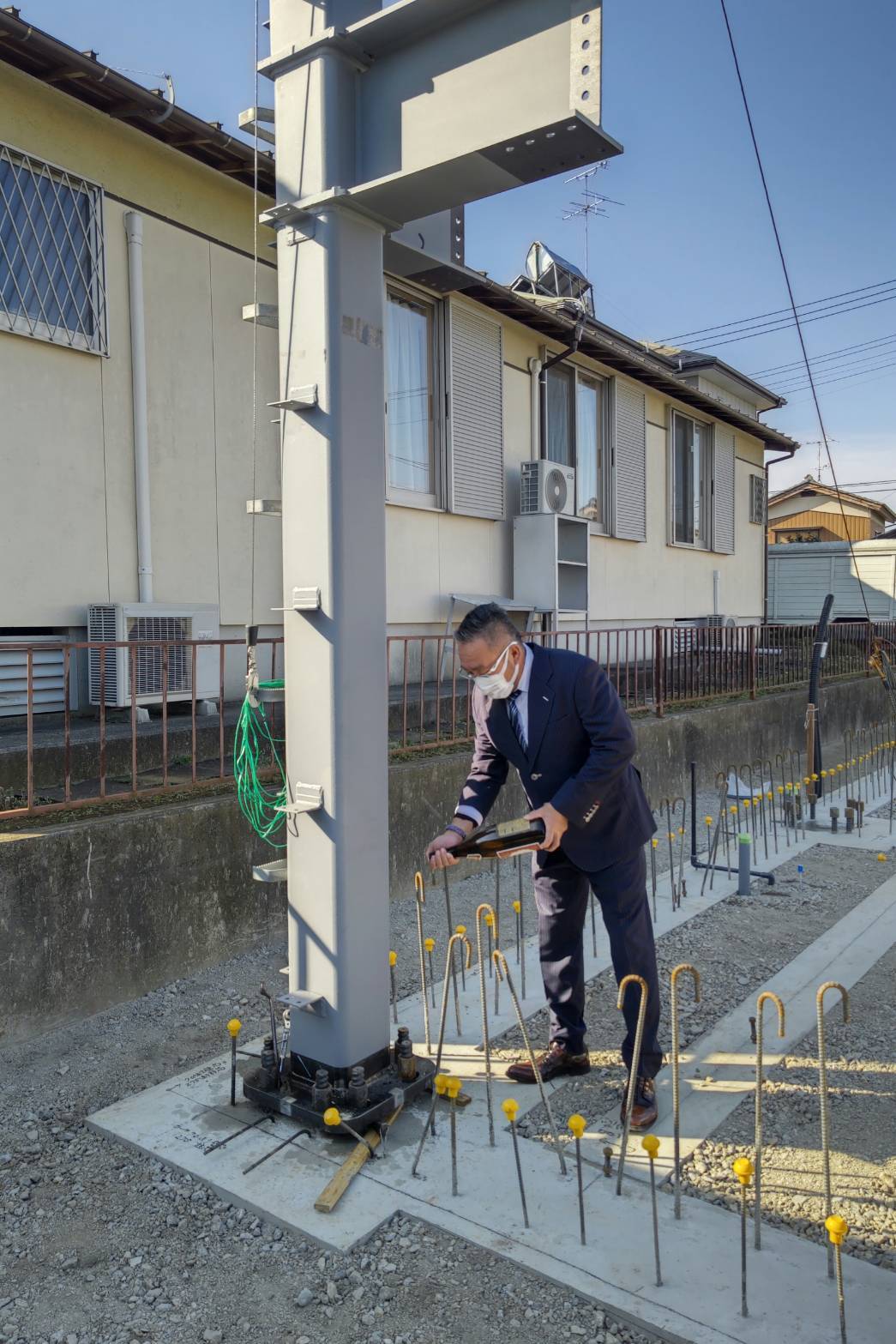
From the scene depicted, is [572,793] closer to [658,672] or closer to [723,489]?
[658,672]

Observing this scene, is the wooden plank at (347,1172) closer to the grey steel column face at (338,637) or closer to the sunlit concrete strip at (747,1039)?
the grey steel column face at (338,637)

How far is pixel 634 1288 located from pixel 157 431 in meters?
6.29

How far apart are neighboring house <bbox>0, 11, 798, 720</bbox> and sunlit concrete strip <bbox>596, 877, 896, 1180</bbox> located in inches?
111

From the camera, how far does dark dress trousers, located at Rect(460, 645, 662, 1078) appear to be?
3273mm

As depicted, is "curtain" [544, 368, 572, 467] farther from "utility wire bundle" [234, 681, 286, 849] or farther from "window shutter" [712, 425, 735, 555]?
"utility wire bundle" [234, 681, 286, 849]

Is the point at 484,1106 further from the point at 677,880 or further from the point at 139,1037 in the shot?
the point at 677,880

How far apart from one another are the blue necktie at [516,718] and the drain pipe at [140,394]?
4.24m

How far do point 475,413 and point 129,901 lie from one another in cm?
712

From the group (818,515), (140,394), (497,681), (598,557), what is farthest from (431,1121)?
(818,515)

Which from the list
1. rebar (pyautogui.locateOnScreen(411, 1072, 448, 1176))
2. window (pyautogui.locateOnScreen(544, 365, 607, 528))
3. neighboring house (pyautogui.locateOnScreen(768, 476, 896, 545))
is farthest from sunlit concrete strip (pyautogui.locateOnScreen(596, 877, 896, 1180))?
neighboring house (pyautogui.locateOnScreen(768, 476, 896, 545))

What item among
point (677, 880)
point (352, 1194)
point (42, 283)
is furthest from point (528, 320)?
point (352, 1194)

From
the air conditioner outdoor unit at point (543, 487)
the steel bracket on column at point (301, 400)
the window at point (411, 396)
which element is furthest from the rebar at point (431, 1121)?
the air conditioner outdoor unit at point (543, 487)

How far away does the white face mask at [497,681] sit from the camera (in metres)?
3.34

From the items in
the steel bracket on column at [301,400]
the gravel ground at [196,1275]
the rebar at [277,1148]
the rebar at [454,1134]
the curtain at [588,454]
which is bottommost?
the gravel ground at [196,1275]
